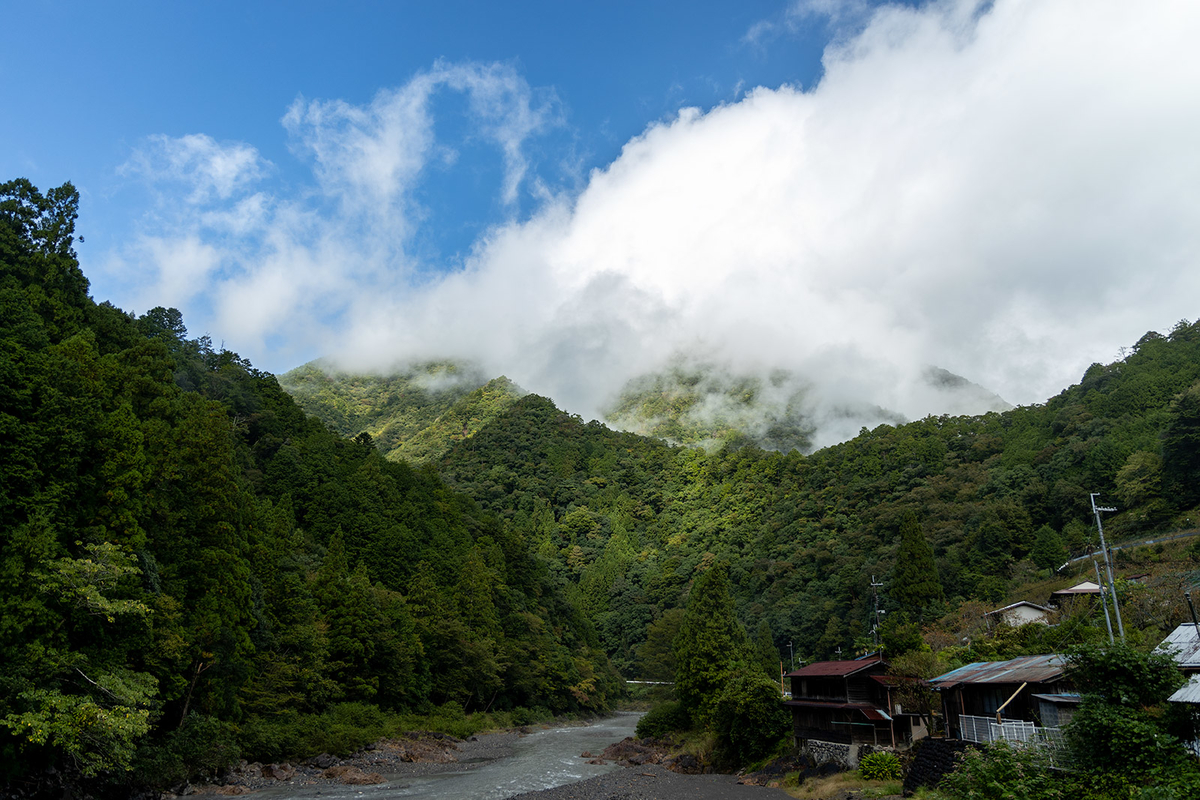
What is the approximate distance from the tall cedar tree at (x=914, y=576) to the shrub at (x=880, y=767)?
31989mm

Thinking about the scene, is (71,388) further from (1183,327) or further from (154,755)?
(1183,327)

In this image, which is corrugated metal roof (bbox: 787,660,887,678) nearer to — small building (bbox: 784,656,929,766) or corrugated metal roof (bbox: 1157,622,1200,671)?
small building (bbox: 784,656,929,766)

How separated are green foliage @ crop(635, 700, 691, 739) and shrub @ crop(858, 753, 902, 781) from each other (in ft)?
75.4

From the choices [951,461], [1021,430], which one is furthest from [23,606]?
[1021,430]

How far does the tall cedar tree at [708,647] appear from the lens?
46.7 meters

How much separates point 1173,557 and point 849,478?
65.8m

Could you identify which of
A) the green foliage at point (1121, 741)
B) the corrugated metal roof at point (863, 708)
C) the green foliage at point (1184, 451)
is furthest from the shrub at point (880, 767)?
the green foliage at point (1184, 451)

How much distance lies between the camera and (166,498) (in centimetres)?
3253

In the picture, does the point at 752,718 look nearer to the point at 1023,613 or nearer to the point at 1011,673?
the point at 1011,673

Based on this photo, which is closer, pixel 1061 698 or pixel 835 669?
pixel 1061 698

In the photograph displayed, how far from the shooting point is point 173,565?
31625 mm

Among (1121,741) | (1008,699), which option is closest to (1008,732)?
(1008,699)

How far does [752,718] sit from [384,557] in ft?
113

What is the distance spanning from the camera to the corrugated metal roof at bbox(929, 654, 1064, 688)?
22.9 metres
